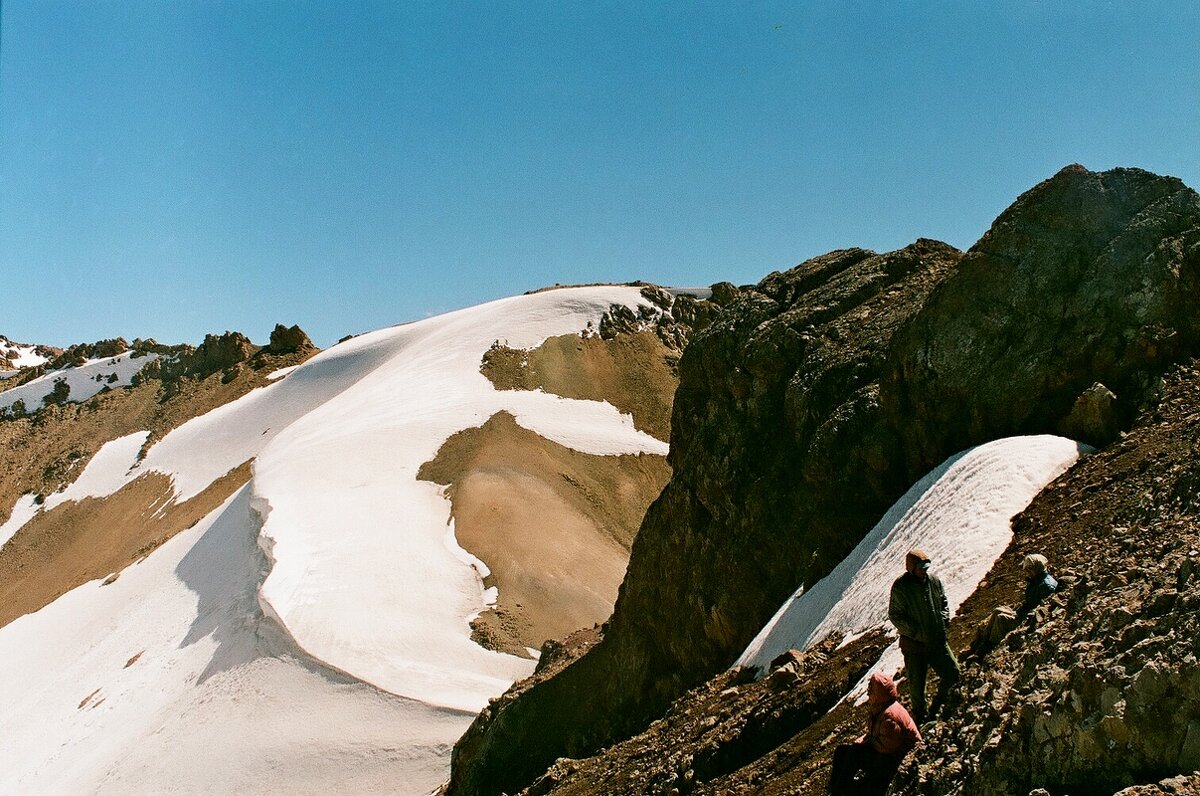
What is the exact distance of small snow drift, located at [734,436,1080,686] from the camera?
44.6 ft

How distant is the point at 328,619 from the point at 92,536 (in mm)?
66882

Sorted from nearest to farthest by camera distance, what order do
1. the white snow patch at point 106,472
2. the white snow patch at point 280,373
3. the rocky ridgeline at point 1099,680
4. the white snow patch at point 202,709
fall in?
the rocky ridgeline at point 1099,680, the white snow patch at point 202,709, the white snow patch at point 106,472, the white snow patch at point 280,373

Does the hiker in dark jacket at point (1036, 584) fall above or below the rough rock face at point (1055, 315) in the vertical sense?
below

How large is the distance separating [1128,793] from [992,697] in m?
2.06

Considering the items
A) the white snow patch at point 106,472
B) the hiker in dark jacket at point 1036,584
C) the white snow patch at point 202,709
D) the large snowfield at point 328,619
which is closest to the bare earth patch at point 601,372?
the large snowfield at point 328,619

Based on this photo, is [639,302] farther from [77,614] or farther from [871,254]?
[871,254]

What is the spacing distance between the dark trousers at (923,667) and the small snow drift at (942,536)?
194cm

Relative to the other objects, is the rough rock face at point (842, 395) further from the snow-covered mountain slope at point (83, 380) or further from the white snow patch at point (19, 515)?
the snow-covered mountain slope at point (83, 380)

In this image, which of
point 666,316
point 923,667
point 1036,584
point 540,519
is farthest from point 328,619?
point 666,316

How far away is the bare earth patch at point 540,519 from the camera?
50.6 meters

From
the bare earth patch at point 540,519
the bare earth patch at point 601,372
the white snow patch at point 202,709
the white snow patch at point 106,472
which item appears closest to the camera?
the white snow patch at point 202,709

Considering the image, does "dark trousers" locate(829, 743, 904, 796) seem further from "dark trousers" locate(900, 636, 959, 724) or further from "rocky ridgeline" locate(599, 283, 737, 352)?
"rocky ridgeline" locate(599, 283, 737, 352)

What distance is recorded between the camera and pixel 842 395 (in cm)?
2086

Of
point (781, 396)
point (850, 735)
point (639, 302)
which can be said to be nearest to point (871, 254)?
point (781, 396)
